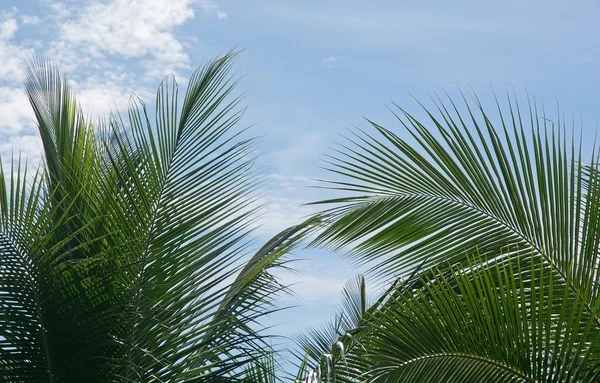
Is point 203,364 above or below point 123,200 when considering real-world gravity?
below

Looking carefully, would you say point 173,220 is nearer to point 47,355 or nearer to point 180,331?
point 180,331

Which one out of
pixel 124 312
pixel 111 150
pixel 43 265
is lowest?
pixel 124 312

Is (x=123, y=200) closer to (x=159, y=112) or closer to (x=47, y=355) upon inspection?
(x=159, y=112)

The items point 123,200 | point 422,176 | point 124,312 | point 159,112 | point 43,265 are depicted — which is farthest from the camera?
point 422,176

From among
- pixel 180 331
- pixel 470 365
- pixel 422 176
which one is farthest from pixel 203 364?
pixel 422 176

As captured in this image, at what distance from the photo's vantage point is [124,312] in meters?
3.67

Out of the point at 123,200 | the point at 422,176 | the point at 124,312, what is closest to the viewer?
the point at 124,312

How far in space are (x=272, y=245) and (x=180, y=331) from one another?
0.66 meters

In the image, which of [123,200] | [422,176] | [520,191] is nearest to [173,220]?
[123,200]

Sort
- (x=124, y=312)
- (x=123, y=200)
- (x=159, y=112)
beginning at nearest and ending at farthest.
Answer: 1. (x=124, y=312)
2. (x=123, y=200)
3. (x=159, y=112)

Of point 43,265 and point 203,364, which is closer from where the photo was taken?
point 43,265

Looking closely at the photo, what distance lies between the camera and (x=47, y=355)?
356cm

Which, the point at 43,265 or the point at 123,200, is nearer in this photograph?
the point at 43,265

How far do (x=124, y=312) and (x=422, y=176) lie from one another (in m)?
1.97
